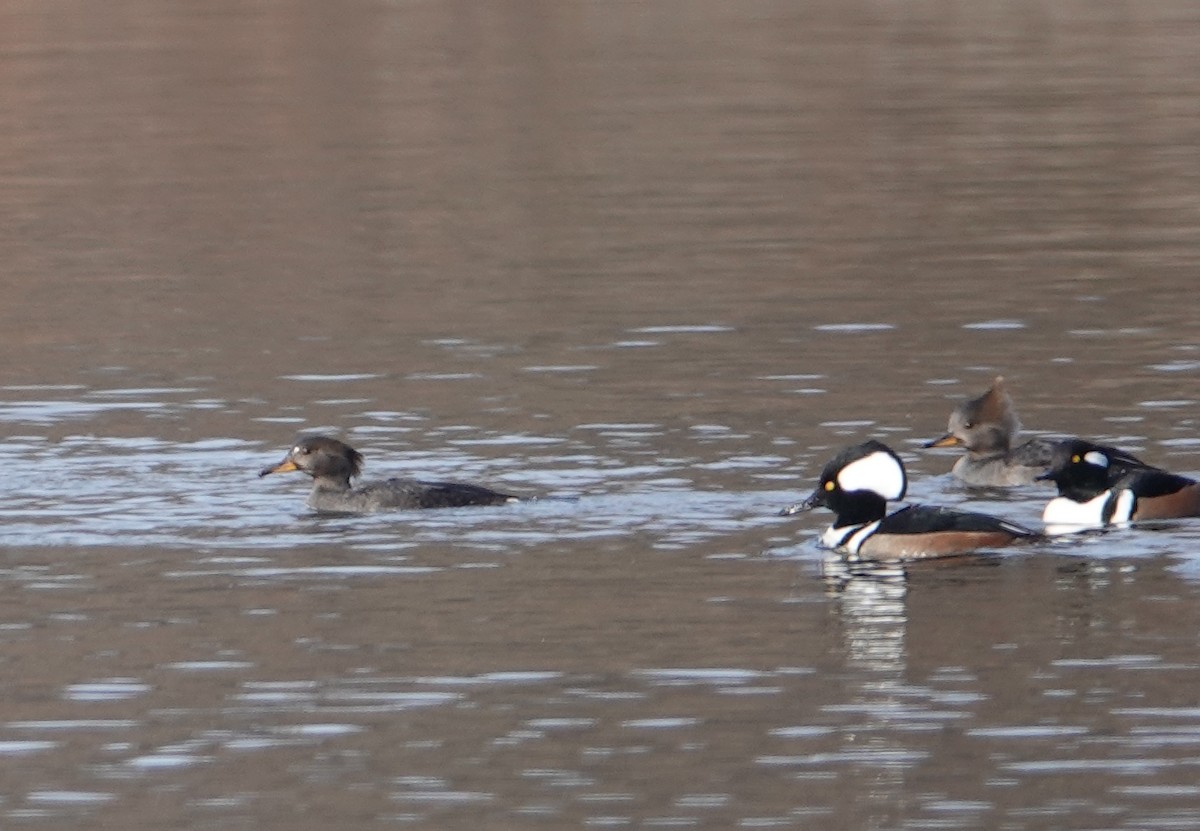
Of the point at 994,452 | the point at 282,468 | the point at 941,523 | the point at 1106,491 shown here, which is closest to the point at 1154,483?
the point at 1106,491

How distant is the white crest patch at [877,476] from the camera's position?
46.5 feet

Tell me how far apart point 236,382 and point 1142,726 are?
10516 mm

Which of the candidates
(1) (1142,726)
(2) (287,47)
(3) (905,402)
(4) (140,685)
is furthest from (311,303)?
(2) (287,47)

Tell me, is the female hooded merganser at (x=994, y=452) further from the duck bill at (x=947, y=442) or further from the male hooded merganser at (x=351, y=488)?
the male hooded merganser at (x=351, y=488)

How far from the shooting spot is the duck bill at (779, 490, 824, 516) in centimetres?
1430

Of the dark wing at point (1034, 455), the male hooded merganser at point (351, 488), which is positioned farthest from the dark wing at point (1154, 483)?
the male hooded merganser at point (351, 488)

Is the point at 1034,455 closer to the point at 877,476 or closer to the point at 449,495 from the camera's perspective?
the point at 877,476

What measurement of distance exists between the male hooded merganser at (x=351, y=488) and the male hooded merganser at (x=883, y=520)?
189 centimetres

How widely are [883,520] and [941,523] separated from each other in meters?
0.42

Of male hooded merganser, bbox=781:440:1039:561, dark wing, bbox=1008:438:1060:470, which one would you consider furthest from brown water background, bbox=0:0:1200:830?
dark wing, bbox=1008:438:1060:470

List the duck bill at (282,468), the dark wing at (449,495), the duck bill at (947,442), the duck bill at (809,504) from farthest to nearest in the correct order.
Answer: the duck bill at (947,442)
the duck bill at (282,468)
the dark wing at (449,495)
the duck bill at (809,504)

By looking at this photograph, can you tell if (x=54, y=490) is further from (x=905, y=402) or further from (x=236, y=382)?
(x=905, y=402)

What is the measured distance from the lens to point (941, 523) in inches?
541

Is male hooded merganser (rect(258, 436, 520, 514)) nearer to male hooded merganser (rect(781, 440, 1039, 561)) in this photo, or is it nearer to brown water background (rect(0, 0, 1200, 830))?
brown water background (rect(0, 0, 1200, 830))
